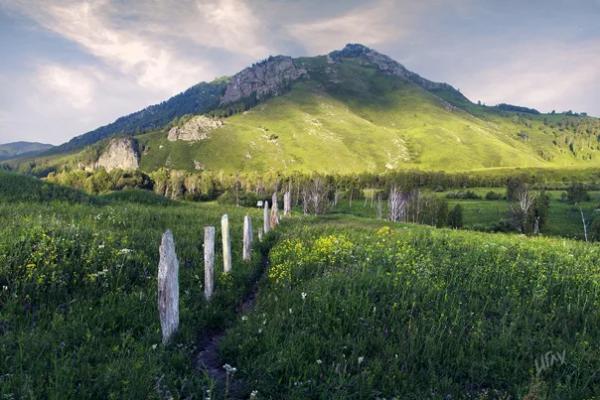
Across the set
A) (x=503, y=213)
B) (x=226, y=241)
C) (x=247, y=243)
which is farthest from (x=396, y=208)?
(x=226, y=241)

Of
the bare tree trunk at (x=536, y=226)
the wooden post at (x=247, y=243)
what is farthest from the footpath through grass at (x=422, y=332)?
the bare tree trunk at (x=536, y=226)

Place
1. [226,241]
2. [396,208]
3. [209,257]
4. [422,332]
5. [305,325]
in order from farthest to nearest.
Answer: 1. [396,208]
2. [226,241]
3. [209,257]
4. [305,325]
5. [422,332]

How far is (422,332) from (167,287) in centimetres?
536

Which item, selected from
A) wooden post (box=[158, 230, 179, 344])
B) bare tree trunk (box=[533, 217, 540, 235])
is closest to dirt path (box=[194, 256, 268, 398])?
wooden post (box=[158, 230, 179, 344])

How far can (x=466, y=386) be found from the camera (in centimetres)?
662

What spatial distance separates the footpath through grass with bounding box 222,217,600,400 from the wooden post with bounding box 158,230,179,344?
1206 mm

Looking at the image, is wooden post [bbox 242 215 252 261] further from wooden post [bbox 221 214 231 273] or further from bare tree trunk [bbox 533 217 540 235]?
bare tree trunk [bbox 533 217 540 235]

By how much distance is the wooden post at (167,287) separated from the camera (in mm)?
7422

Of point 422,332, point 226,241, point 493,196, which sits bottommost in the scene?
point 493,196

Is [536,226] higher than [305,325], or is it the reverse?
[305,325]

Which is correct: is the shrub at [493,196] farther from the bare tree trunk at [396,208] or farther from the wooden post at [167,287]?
the wooden post at [167,287]

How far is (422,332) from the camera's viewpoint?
787cm

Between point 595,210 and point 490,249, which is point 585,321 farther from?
point 595,210

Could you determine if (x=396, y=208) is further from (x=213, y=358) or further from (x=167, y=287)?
(x=167, y=287)
